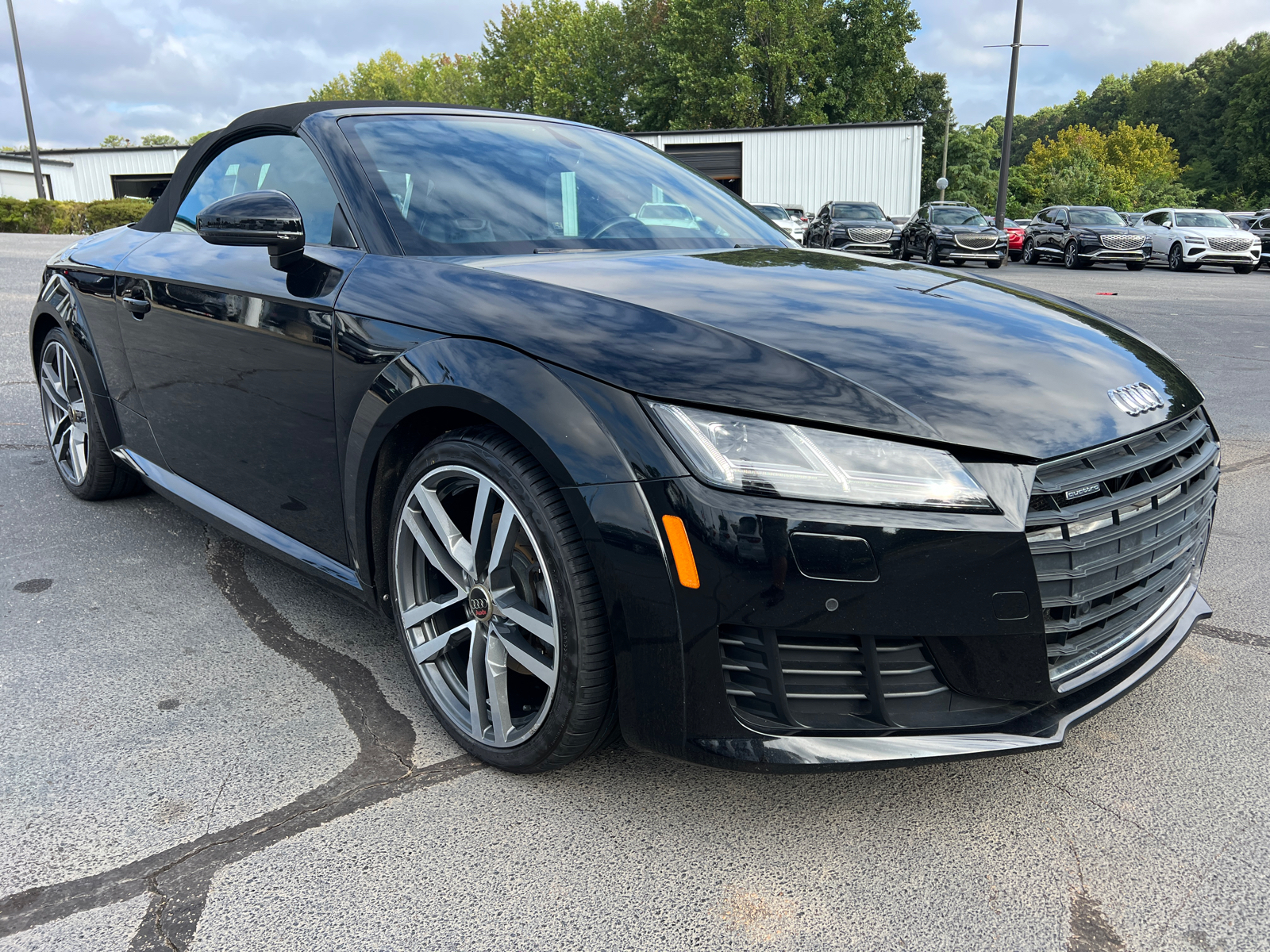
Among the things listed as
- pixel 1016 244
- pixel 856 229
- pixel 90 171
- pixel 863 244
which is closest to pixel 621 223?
pixel 856 229

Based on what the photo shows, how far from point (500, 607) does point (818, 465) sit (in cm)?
79

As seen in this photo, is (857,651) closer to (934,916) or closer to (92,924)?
(934,916)

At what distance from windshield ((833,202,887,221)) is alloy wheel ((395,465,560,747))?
76.3ft

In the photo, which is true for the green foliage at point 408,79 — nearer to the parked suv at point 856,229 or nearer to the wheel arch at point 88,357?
the parked suv at point 856,229

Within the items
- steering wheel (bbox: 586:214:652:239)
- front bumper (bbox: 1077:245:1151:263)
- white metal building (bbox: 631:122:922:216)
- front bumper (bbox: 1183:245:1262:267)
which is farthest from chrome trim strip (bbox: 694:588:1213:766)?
white metal building (bbox: 631:122:922:216)

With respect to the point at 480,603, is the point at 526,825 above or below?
below

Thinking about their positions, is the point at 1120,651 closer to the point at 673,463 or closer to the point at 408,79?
the point at 673,463

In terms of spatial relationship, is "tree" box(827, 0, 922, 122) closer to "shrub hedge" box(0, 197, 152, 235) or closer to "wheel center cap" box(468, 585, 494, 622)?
"shrub hedge" box(0, 197, 152, 235)

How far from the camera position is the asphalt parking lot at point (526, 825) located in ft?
5.33

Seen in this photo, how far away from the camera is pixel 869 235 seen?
23.1 metres

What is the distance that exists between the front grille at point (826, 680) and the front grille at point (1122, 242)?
2393cm

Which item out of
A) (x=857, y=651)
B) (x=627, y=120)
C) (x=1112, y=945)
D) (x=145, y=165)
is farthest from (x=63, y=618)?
(x=627, y=120)

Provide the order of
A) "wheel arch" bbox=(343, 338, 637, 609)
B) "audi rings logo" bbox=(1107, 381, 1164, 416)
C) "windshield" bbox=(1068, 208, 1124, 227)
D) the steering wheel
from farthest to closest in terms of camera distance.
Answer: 1. "windshield" bbox=(1068, 208, 1124, 227)
2. the steering wheel
3. "audi rings logo" bbox=(1107, 381, 1164, 416)
4. "wheel arch" bbox=(343, 338, 637, 609)

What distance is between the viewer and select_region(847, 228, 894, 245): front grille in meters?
22.9
